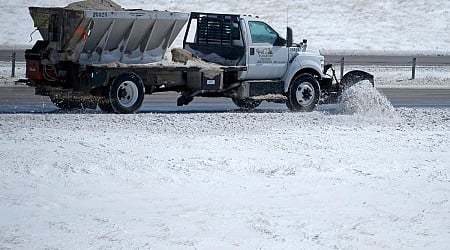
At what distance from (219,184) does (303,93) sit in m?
8.72

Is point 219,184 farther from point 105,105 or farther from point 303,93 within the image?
point 303,93

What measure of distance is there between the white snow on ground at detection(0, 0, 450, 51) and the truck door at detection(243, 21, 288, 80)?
35.9 m

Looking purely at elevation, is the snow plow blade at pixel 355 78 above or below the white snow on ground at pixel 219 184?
above

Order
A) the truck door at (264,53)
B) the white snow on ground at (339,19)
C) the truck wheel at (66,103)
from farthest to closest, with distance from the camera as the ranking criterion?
the white snow on ground at (339,19), the truck door at (264,53), the truck wheel at (66,103)

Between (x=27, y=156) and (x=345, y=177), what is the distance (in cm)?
455

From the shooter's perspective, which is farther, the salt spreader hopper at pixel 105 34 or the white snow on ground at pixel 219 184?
the salt spreader hopper at pixel 105 34

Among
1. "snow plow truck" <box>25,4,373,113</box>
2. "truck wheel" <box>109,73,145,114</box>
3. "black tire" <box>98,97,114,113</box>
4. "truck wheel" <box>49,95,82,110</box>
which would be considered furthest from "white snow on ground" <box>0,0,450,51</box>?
"truck wheel" <box>109,73,145,114</box>

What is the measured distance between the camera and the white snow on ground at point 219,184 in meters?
10.6

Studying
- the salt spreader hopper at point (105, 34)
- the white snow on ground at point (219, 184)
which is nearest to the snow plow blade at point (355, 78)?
the white snow on ground at point (219, 184)

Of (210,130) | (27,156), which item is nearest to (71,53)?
(210,130)

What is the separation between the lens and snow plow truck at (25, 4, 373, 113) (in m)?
18.8


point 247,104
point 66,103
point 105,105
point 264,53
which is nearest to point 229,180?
point 105,105

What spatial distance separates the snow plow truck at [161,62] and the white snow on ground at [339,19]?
3547 centimetres

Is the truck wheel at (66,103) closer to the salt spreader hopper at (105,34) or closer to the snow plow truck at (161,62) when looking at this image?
the snow plow truck at (161,62)
